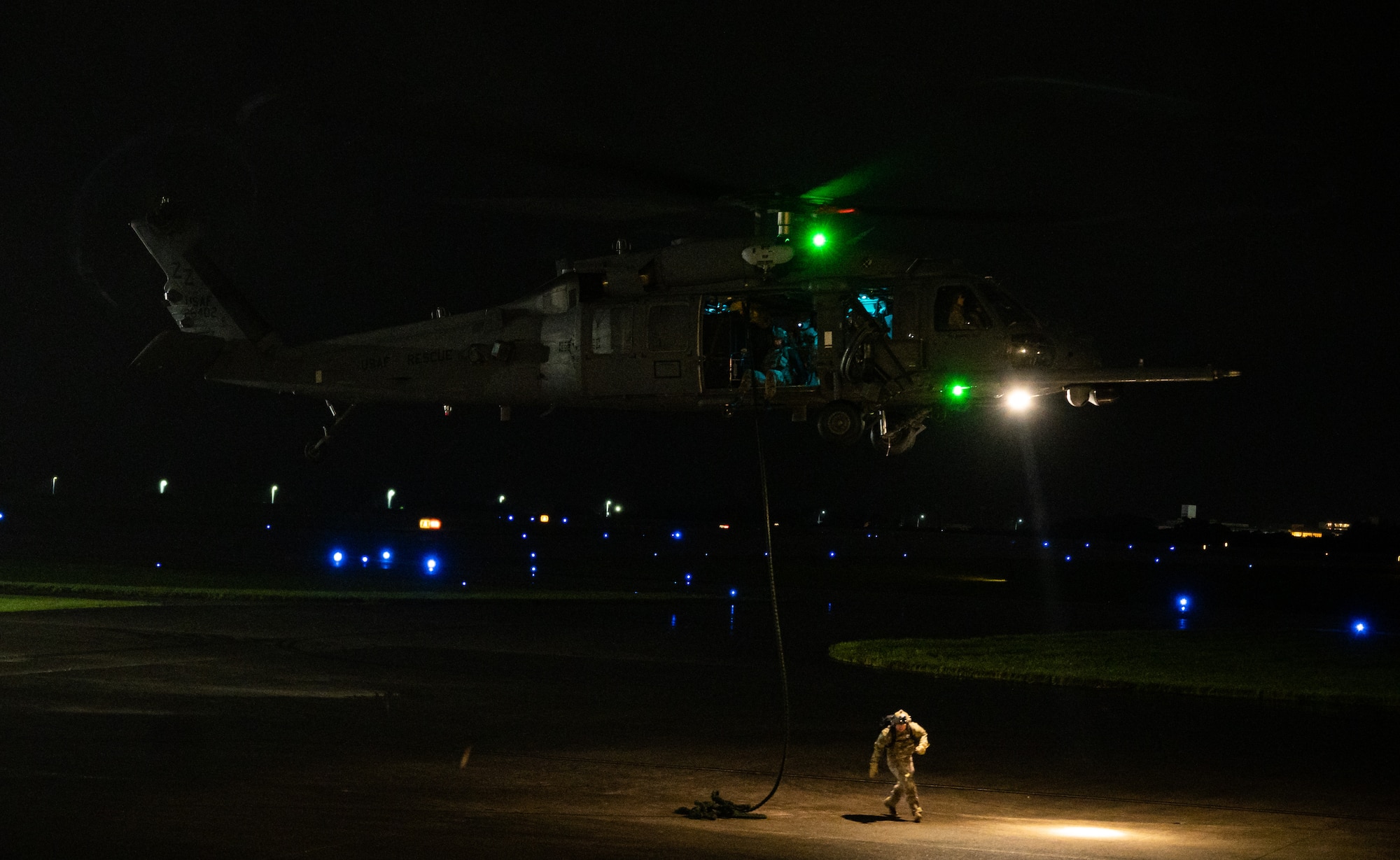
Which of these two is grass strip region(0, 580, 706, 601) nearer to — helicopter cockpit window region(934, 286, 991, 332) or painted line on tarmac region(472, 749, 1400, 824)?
helicopter cockpit window region(934, 286, 991, 332)

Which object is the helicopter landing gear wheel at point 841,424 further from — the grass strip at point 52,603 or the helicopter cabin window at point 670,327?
the grass strip at point 52,603

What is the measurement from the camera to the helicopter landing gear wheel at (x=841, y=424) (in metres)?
20.4

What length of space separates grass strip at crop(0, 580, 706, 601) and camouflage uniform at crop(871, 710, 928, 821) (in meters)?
22.4

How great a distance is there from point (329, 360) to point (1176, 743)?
14956 millimetres

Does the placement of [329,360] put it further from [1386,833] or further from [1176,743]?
[1386,833]

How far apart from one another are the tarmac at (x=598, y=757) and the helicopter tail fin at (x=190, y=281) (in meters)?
6.51

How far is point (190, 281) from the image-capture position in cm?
2827

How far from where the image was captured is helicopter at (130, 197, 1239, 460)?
65.5 ft

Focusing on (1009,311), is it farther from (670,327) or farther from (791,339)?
(670,327)

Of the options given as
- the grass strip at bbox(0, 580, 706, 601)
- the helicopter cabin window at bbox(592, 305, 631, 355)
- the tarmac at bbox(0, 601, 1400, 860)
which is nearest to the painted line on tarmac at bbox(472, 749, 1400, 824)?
the tarmac at bbox(0, 601, 1400, 860)

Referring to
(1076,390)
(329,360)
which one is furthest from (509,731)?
(329,360)

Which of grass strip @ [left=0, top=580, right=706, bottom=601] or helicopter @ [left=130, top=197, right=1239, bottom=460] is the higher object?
helicopter @ [left=130, top=197, right=1239, bottom=460]

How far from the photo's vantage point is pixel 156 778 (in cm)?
1173

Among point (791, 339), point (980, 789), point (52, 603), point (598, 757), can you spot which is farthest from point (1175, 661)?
→ point (52, 603)
